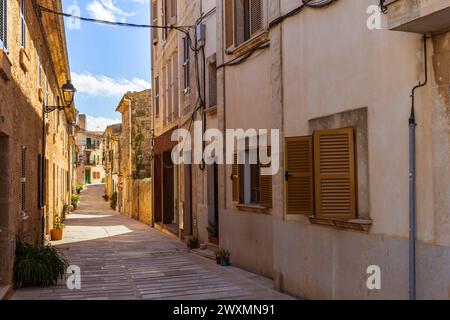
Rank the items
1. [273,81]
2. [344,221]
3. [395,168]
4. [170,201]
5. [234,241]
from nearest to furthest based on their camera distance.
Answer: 1. [395,168]
2. [344,221]
3. [273,81]
4. [234,241]
5. [170,201]

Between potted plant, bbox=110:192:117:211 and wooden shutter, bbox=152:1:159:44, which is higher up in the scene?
wooden shutter, bbox=152:1:159:44

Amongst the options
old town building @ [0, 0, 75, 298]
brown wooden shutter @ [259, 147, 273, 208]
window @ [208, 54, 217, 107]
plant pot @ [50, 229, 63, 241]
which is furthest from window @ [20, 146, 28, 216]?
plant pot @ [50, 229, 63, 241]

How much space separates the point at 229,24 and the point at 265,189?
393 centimetres

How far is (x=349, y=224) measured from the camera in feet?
21.7

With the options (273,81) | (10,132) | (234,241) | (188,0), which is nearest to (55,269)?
(10,132)

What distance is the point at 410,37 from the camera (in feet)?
18.2

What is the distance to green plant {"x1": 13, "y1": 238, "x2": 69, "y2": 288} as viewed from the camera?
8898 millimetres

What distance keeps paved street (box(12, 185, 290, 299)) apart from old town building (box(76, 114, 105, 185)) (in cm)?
5963

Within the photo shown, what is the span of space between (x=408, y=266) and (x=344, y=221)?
1.21 metres

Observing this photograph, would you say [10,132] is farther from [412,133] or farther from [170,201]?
[170,201]

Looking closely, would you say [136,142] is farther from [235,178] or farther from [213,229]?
[235,178]

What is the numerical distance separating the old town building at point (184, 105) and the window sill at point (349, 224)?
6.18m

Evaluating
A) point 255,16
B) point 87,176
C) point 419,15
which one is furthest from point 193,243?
point 87,176

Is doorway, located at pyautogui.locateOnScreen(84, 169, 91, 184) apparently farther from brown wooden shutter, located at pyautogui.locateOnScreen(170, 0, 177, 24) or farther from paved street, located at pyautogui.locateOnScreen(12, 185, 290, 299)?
paved street, located at pyautogui.locateOnScreen(12, 185, 290, 299)
